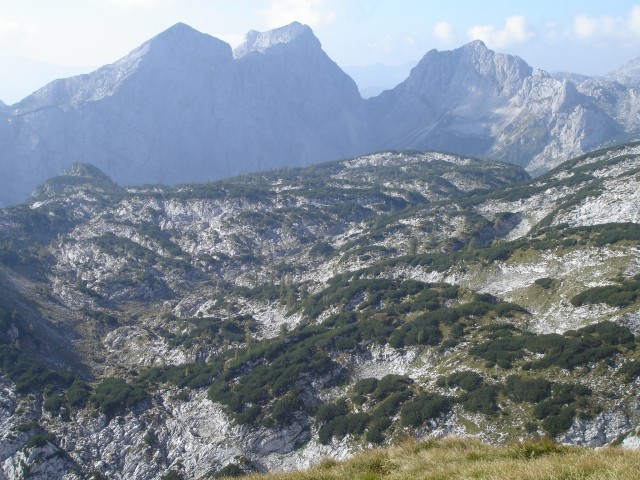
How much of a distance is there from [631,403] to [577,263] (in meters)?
32.4

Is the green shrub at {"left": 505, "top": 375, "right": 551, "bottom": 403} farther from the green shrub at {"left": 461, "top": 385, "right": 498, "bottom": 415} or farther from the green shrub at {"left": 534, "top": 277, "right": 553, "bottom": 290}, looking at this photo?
the green shrub at {"left": 534, "top": 277, "right": 553, "bottom": 290}

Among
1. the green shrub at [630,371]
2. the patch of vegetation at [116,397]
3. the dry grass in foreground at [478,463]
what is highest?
the dry grass in foreground at [478,463]

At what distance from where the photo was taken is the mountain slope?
49.9 metres

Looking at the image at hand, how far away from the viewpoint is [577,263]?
239 feet

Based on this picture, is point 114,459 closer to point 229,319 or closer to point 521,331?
point 229,319

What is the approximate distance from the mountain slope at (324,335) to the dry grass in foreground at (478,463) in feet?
82.2

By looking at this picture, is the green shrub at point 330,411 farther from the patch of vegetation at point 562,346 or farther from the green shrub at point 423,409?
the patch of vegetation at point 562,346

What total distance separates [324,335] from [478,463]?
2124 inches

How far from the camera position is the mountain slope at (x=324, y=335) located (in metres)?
49.9

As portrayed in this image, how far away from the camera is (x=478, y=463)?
17516mm

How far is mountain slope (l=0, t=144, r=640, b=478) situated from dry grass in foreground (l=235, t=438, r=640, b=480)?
82.2ft

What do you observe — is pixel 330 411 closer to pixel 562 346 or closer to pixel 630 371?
pixel 562 346

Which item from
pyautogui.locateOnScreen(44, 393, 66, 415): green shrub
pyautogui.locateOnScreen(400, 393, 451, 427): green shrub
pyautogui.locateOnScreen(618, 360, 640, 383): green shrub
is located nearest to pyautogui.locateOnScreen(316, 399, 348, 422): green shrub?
pyautogui.locateOnScreen(400, 393, 451, 427): green shrub

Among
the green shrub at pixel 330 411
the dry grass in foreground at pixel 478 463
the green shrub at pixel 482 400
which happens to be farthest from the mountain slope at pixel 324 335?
the dry grass in foreground at pixel 478 463
